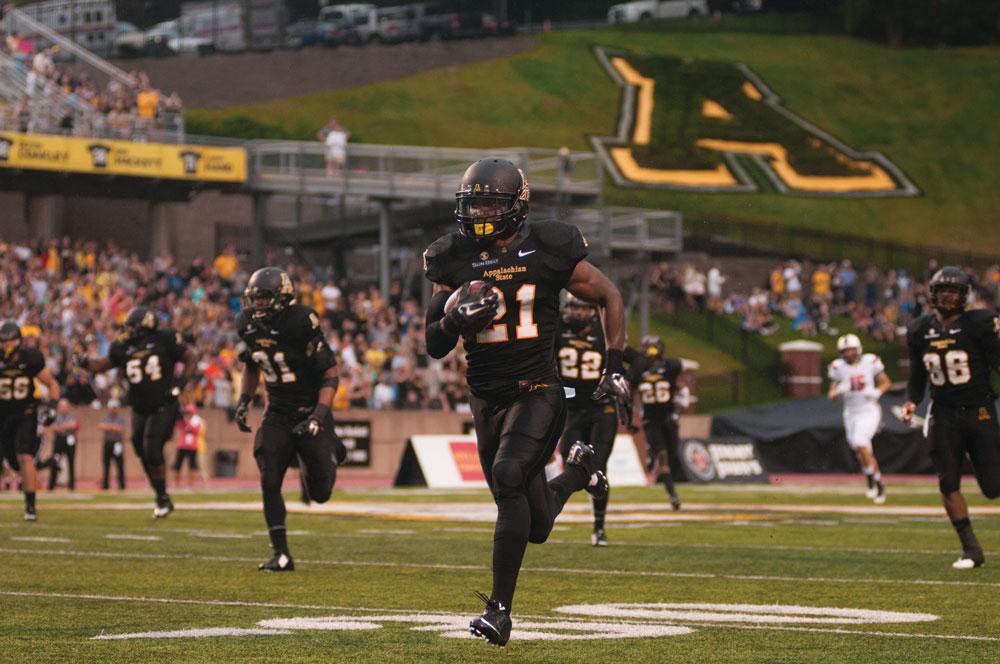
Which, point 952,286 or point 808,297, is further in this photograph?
point 808,297

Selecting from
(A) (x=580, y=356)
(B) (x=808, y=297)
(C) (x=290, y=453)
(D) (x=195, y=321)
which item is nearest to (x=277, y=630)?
(C) (x=290, y=453)

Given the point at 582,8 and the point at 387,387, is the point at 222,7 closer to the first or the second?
the point at 582,8

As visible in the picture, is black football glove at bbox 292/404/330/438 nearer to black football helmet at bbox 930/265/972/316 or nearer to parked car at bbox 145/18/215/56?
black football helmet at bbox 930/265/972/316

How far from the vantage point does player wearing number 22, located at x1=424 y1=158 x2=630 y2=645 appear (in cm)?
792

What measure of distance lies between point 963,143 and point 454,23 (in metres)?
21.1

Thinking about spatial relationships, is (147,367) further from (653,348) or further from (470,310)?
(470,310)

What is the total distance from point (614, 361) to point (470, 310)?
100cm

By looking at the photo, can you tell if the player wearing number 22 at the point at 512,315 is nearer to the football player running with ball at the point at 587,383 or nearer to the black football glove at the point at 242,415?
the black football glove at the point at 242,415

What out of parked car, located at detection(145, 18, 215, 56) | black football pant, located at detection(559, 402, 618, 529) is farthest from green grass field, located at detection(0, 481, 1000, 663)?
parked car, located at detection(145, 18, 215, 56)

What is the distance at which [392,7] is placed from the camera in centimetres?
6975

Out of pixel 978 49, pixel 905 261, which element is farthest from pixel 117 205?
pixel 978 49

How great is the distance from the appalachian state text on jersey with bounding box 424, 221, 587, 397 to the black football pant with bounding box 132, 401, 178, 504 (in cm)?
955

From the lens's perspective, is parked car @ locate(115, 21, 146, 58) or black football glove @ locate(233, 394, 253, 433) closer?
black football glove @ locate(233, 394, 253, 433)

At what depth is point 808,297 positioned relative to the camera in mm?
49469
